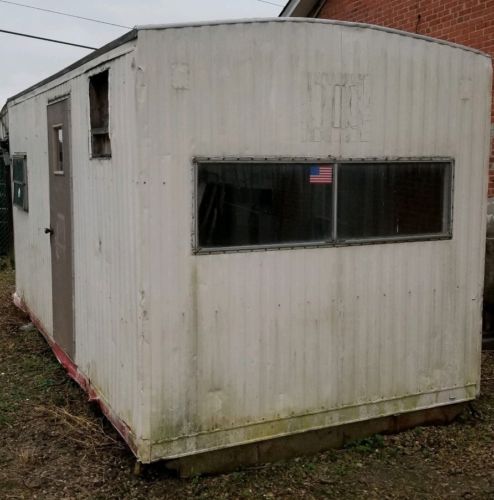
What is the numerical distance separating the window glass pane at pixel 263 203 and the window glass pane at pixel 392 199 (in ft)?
0.52

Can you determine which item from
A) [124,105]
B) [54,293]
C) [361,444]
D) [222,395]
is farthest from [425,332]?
[54,293]

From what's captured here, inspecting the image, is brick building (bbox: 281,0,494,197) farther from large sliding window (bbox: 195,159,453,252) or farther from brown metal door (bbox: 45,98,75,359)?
brown metal door (bbox: 45,98,75,359)

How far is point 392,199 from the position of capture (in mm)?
4750

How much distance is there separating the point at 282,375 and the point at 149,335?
1.02 metres

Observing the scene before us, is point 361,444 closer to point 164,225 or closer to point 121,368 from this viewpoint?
point 121,368

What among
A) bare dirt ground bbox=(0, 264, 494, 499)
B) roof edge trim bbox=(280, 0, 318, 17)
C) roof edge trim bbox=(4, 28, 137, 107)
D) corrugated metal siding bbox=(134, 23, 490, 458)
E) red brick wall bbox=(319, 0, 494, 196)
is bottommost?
bare dirt ground bbox=(0, 264, 494, 499)

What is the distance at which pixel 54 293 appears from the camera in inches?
251

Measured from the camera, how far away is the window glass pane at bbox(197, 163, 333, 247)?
415 cm

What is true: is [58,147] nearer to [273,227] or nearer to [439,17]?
[273,227]

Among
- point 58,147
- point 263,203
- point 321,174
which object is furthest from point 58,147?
point 321,174

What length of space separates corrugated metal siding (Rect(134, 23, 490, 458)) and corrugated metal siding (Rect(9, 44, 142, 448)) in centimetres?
20

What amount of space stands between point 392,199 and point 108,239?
2089 mm

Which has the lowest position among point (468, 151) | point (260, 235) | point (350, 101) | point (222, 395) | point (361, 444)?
point (361, 444)

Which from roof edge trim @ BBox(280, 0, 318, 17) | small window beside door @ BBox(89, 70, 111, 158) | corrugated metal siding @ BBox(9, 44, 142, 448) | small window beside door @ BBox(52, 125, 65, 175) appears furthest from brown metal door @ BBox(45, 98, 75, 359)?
roof edge trim @ BBox(280, 0, 318, 17)
